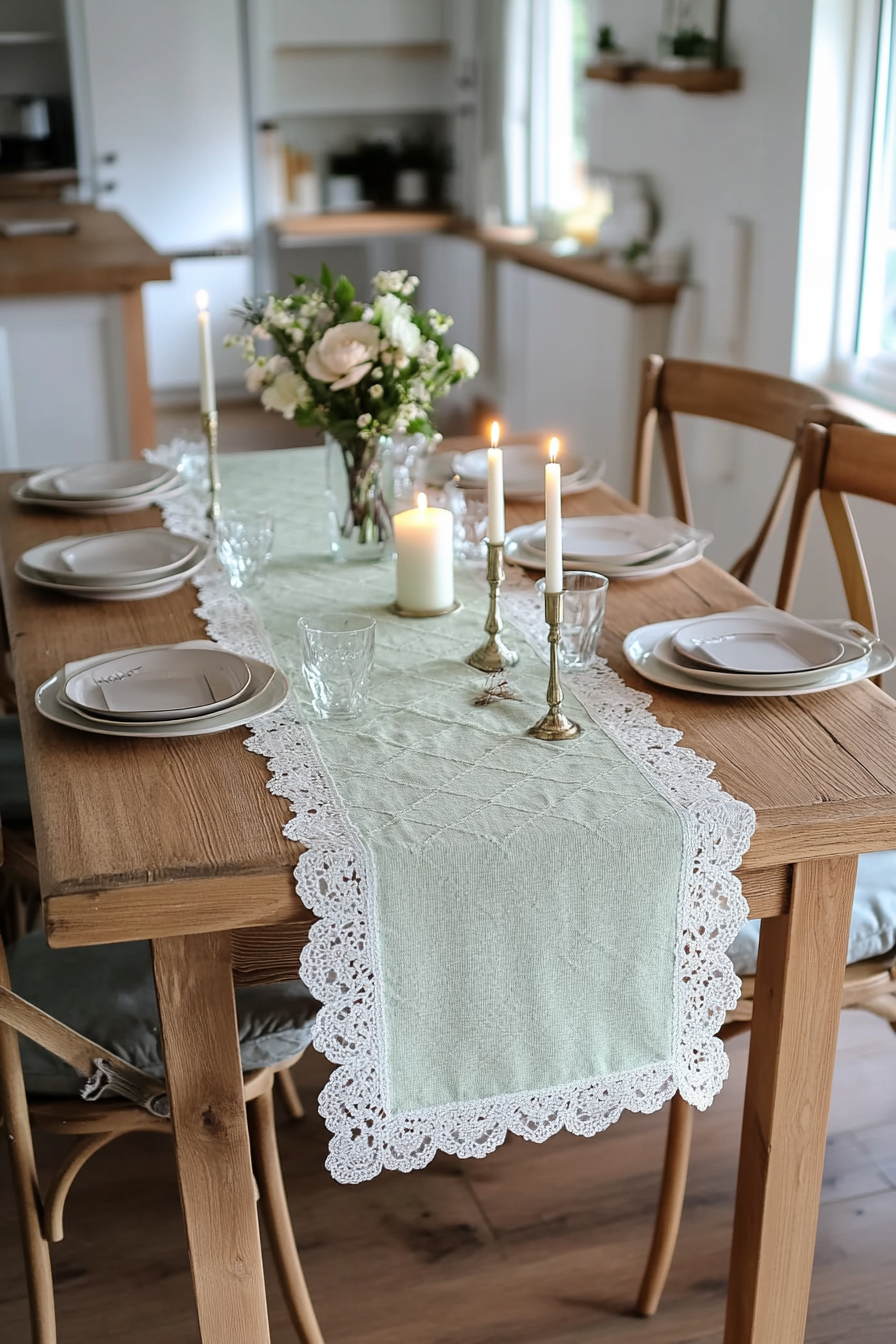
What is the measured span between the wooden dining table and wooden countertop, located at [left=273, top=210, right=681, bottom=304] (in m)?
2.55

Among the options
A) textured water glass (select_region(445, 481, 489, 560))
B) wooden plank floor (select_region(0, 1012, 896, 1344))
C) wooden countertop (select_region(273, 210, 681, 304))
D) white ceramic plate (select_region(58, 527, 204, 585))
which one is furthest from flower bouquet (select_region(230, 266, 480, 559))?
wooden countertop (select_region(273, 210, 681, 304))

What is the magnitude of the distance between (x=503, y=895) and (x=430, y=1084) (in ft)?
0.58

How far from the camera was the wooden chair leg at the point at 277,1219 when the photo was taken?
1.53 meters

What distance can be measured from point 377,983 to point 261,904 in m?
0.12

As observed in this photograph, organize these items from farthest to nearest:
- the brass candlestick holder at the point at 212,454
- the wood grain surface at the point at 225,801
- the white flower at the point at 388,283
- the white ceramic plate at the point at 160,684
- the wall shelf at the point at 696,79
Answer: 1. the wall shelf at the point at 696,79
2. the brass candlestick holder at the point at 212,454
3. the white flower at the point at 388,283
4. the white ceramic plate at the point at 160,684
5. the wood grain surface at the point at 225,801

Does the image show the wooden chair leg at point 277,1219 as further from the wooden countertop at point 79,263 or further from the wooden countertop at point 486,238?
the wooden countertop at point 486,238

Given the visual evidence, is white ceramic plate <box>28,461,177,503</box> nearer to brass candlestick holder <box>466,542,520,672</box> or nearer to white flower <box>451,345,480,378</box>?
white flower <box>451,345,480,378</box>

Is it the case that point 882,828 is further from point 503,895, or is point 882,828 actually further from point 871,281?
point 871,281

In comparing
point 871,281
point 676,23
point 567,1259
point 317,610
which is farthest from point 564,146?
point 567,1259

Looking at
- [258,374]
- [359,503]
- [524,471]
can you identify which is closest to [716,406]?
[524,471]

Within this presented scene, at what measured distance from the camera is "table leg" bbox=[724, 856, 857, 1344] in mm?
1263

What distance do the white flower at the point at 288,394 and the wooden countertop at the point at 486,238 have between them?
221 cm

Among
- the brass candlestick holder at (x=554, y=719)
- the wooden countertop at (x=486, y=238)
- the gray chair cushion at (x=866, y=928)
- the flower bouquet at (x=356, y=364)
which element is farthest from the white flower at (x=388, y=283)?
the wooden countertop at (x=486, y=238)

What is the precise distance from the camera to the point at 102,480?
2.17 m
